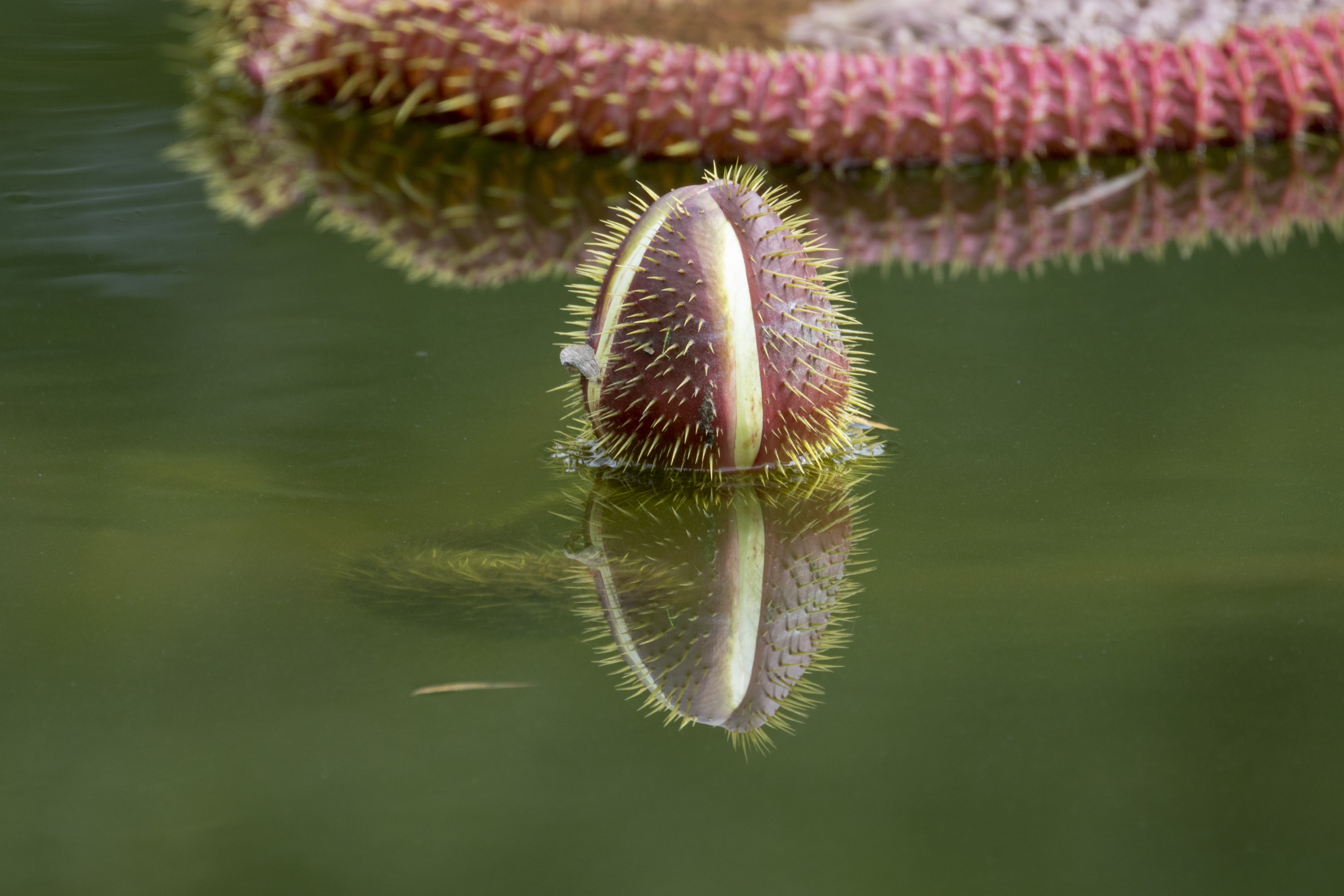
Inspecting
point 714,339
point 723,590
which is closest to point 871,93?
point 714,339

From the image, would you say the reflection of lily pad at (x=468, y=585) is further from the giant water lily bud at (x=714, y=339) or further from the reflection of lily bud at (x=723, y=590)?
the giant water lily bud at (x=714, y=339)

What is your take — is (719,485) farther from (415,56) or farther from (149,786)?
(415,56)

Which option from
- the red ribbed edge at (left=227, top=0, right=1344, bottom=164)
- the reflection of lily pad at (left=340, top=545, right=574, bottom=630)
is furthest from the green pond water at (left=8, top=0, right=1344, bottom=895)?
the red ribbed edge at (left=227, top=0, right=1344, bottom=164)

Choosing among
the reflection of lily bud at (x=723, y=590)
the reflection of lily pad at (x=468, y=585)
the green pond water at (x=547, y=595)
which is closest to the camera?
the green pond water at (x=547, y=595)

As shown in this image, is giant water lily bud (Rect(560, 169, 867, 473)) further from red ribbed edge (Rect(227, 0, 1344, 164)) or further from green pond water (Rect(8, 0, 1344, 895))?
red ribbed edge (Rect(227, 0, 1344, 164))

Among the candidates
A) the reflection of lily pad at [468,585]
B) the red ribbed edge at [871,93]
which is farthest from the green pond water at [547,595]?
the red ribbed edge at [871,93]

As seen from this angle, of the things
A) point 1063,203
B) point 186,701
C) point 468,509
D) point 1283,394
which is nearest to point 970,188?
point 1063,203

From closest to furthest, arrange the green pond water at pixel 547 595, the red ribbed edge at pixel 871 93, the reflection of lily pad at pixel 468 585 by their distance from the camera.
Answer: the green pond water at pixel 547 595, the reflection of lily pad at pixel 468 585, the red ribbed edge at pixel 871 93
